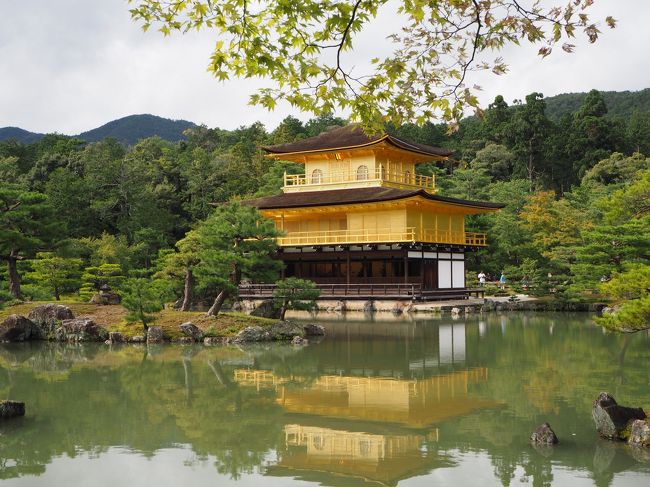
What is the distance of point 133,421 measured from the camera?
958cm

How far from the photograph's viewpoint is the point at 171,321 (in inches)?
757

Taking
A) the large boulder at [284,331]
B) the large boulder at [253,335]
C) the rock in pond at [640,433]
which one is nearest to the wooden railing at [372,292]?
the large boulder at [284,331]

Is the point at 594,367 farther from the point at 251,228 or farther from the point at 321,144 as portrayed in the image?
the point at 321,144

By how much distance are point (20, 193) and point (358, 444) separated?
18076 mm

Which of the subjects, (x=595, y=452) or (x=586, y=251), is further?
(x=586, y=251)

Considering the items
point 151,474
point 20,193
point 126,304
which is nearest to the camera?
point 151,474

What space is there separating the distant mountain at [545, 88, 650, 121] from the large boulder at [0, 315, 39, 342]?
73724 mm

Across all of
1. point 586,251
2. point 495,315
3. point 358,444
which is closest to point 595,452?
point 358,444

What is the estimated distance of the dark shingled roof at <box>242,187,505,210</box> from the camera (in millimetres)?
30594

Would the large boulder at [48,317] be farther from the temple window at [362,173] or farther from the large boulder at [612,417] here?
the temple window at [362,173]

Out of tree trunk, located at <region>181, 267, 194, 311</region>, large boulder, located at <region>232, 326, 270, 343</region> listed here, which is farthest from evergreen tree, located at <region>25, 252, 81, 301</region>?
large boulder, located at <region>232, 326, 270, 343</region>

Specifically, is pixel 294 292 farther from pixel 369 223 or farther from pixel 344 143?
pixel 344 143

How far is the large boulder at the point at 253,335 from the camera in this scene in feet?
59.9

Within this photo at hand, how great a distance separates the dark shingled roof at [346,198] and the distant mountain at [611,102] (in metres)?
56.0
